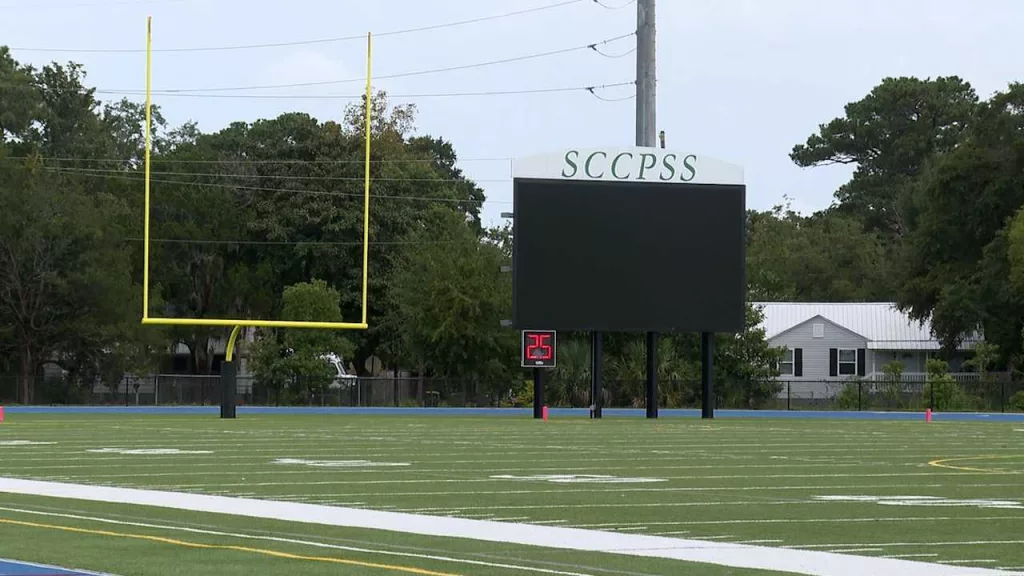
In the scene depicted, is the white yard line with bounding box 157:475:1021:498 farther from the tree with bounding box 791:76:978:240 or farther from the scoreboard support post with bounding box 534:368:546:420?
the tree with bounding box 791:76:978:240

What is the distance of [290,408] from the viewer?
55781 millimetres

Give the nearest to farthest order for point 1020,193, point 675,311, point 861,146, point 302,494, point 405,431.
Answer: point 302,494, point 405,431, point 675,311, point 1020,193, point 861,146

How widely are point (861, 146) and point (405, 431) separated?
7896cm

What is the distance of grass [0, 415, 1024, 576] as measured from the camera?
477 inches

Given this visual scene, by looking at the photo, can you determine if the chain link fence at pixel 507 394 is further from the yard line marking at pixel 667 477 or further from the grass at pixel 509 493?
the yard line marking at pixel 667 477

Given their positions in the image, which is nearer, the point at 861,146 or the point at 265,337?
the point at 265,337

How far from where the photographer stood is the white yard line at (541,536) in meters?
11.6

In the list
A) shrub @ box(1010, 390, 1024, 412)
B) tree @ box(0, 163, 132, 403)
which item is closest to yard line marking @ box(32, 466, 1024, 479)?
shrub @ box(1010, 390, 1024, 412)

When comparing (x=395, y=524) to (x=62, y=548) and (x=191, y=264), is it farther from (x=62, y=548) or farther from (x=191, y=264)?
(x=191, y=264)

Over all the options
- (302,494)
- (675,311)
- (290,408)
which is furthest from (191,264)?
(302,494)

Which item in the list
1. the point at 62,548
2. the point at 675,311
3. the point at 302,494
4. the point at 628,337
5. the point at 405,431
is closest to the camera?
the point at 62,548

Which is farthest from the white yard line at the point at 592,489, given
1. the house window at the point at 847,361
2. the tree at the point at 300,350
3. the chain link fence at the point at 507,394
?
the house window at the point at 847,361

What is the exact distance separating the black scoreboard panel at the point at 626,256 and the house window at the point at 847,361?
100ft

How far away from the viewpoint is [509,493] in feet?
58.5
